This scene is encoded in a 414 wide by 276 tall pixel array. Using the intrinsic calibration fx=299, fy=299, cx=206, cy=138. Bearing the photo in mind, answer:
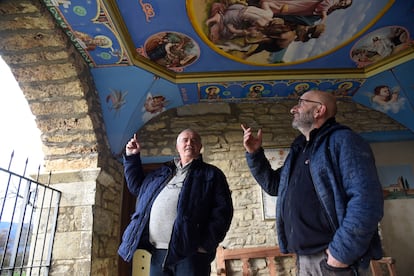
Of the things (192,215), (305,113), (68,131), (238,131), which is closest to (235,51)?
(238,131)

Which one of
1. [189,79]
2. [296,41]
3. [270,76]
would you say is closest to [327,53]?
[296,41]

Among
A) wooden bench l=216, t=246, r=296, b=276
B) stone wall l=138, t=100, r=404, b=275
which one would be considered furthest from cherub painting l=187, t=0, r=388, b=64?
wooden bench l=216, t=246, r=296, b=276

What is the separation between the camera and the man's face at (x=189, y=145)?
6.13ft

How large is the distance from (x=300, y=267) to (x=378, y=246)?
0.35 meters

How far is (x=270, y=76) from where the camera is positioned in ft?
11.9

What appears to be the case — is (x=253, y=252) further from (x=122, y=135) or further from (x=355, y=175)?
(x=355, y=175)

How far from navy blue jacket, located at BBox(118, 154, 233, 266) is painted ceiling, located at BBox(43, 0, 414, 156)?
59.9 inches

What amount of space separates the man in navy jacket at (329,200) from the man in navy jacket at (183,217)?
366mm

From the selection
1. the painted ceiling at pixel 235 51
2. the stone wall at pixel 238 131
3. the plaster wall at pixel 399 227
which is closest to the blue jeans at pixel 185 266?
the painted ceiling at pixel 235 51

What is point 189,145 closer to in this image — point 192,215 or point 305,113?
point 192,215

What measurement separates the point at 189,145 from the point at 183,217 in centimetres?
48

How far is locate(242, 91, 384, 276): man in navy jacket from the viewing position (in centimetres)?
116

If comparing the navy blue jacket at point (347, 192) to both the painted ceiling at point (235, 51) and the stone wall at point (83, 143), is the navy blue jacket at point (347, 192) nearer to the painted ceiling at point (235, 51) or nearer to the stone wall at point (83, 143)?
the painted ceiling at point (235, 51)

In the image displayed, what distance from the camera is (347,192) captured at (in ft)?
4.08
